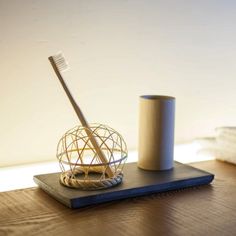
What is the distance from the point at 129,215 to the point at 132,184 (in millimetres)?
113

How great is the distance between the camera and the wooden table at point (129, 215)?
778mm

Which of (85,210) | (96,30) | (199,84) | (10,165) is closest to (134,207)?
(85,210)

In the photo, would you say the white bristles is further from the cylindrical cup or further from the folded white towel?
the folded white towel

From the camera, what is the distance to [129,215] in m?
0.84

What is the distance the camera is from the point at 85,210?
86 centimetres

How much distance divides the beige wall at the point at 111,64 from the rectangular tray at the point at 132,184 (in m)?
0.21

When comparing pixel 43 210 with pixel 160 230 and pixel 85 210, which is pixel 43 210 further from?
pixel 160 230

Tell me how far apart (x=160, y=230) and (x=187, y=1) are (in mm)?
776

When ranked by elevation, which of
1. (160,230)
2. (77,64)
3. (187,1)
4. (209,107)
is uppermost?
(187,1)

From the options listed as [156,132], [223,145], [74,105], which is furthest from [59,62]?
[223,145]

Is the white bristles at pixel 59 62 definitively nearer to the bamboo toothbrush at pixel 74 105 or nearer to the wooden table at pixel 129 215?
the bamboo toothbrush at pixel 74 105

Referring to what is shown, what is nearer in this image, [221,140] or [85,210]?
[85,210]

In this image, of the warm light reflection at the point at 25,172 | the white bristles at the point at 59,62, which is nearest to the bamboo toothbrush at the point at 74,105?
the white bristles at the point at 59,62

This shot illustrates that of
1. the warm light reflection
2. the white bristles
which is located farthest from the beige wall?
the white bristles
